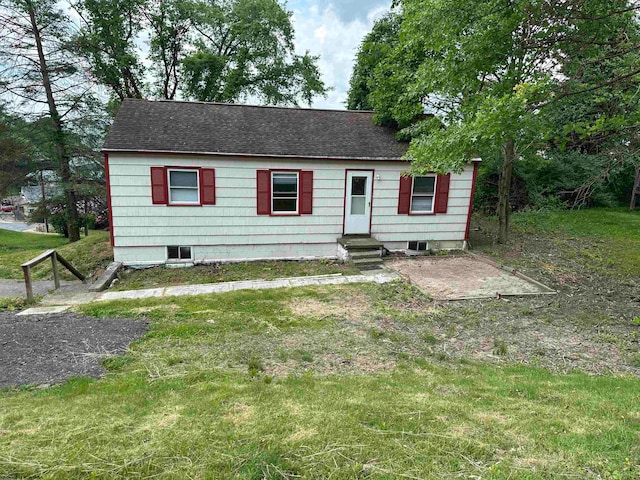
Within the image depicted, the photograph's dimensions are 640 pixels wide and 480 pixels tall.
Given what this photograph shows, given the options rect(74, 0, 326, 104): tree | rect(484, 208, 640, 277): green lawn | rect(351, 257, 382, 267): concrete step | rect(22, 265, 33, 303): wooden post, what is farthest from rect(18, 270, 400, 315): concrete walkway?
rect(74, 0, 326, 104): tree

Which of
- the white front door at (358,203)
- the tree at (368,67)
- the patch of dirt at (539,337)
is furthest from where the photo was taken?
the tree at (368,67)

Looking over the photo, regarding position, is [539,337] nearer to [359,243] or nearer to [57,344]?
[359,243]

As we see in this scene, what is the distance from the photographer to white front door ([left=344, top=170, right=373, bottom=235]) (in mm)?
10320

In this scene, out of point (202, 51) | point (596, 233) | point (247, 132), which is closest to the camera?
point (247, 132)

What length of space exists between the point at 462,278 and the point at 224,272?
599 cm

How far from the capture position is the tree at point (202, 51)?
17.1m

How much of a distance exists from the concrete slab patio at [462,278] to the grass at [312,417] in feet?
9.10

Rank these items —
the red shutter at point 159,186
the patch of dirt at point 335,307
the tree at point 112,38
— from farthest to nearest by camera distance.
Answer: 1. the tree at point 112,38
2. the red shutter at point 159,186
3. the patch of dirt at point 335,307

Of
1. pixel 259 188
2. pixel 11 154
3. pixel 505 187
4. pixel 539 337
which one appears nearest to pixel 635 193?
pixel 505 187

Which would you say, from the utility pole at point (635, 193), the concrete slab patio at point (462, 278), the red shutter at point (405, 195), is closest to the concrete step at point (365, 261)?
the concrete slab patio at point (462, 278)

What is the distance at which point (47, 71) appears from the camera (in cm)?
1455

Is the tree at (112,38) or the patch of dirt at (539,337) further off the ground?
the tree at (112,38)

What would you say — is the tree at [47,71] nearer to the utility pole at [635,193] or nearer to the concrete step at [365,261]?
the concrete step at [365,261]

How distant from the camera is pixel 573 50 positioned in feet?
24.7
